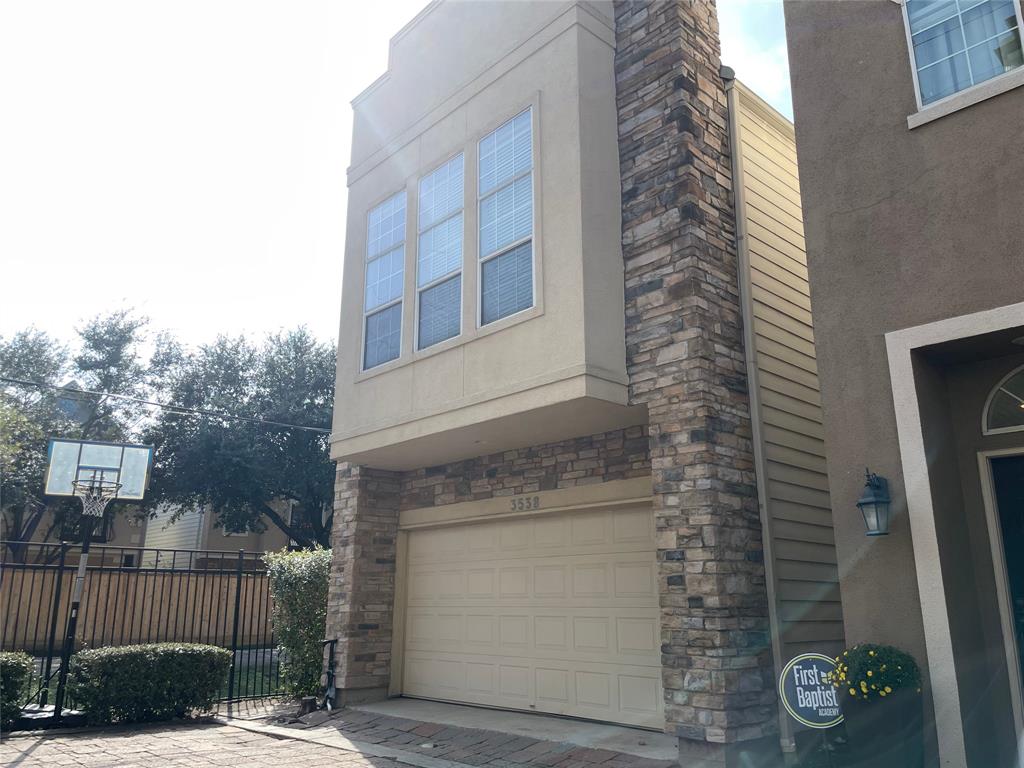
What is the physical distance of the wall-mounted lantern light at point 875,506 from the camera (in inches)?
207

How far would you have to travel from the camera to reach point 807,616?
739cm

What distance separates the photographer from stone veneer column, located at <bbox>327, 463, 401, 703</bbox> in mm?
9938

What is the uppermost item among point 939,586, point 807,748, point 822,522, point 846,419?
point 846,419

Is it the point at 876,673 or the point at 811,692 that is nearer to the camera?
the point at 876,673

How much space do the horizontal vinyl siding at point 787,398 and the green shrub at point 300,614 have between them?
6407 millimetres

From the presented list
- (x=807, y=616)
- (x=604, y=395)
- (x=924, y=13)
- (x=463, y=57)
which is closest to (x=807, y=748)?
(x=807, y=616)

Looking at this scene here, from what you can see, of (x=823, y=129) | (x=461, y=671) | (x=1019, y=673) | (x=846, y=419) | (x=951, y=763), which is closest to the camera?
(x=951, y=763)

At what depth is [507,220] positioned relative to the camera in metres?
8.31

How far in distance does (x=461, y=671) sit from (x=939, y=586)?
6.00 metres

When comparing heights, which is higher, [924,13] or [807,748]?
[924,13]

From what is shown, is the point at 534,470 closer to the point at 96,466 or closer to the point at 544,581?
Answer: the point at 544,581

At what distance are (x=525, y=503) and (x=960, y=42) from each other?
19.4 feet

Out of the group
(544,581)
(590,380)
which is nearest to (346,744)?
(544,581)

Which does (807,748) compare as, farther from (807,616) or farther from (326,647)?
(326,647)
